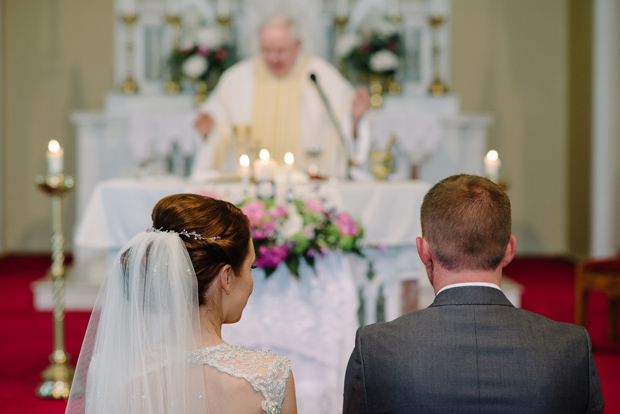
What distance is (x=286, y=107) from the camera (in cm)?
586

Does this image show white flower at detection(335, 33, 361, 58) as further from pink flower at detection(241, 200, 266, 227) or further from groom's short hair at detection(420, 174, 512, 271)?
groom's short hair at detection(420, 174, 512, 271)

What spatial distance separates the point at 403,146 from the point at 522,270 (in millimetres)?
1989

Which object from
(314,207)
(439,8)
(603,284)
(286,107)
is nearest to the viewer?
(314,207)

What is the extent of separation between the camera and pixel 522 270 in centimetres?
801

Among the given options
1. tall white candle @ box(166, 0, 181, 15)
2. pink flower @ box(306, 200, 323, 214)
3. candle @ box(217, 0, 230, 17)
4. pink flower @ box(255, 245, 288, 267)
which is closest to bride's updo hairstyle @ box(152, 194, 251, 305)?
pink flower @ box(255, 245, 288, 267)

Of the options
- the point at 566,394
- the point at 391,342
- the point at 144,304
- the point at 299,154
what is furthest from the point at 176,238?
the point at 299,154

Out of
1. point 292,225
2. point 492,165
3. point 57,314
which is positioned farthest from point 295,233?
point 57,314

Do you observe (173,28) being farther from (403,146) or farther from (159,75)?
(403,146)

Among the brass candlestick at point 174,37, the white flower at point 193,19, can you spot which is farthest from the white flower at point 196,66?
the brass candlestick at point 174,37

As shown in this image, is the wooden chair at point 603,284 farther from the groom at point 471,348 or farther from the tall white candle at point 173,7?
the tall white candle at point 173,7

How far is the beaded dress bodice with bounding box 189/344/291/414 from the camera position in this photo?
5.18 ft

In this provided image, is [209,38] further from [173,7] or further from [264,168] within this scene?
[264,168]

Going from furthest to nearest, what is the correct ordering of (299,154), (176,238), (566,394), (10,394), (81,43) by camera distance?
(81,43), (299,154), (10,394), (176,238), (566,394)

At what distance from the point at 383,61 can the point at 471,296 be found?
6.23m
